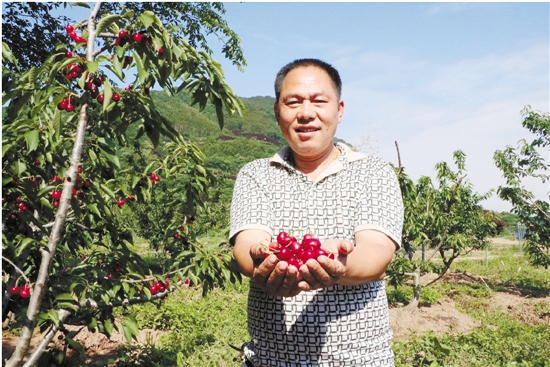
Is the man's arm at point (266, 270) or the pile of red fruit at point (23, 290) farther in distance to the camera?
the pile of red fruit at point (23, 290)

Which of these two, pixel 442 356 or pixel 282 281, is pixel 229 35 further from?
pixel 282 281

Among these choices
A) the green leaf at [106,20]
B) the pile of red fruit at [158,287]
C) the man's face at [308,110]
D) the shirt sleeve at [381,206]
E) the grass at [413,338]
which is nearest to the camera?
the shirt sleeve at [381,206]

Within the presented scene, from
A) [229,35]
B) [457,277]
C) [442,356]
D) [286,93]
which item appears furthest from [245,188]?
[457,277]

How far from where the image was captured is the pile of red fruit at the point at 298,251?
3.72 feet

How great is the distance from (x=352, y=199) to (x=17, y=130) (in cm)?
132

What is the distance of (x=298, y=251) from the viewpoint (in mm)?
1153

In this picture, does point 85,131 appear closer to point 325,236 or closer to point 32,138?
point 32,138

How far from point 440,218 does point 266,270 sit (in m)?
6.91

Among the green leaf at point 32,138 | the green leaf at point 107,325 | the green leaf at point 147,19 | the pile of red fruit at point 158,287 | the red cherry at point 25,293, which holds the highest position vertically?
the green leaf at point 147,19

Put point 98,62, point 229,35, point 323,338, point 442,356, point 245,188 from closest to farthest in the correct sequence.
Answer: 1. point 323,338
2. point 245,188
3. point 98,62
4. point 442,356
5. point 229,35

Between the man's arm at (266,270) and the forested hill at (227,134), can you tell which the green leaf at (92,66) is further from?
the forested hill at (227,134)

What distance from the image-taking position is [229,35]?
7.91 metres

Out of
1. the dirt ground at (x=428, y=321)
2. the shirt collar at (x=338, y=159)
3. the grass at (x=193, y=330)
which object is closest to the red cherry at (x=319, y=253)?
the shirt collar at (x=338, y=159)

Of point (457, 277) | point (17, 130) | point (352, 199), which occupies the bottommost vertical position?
point (457, 277)
